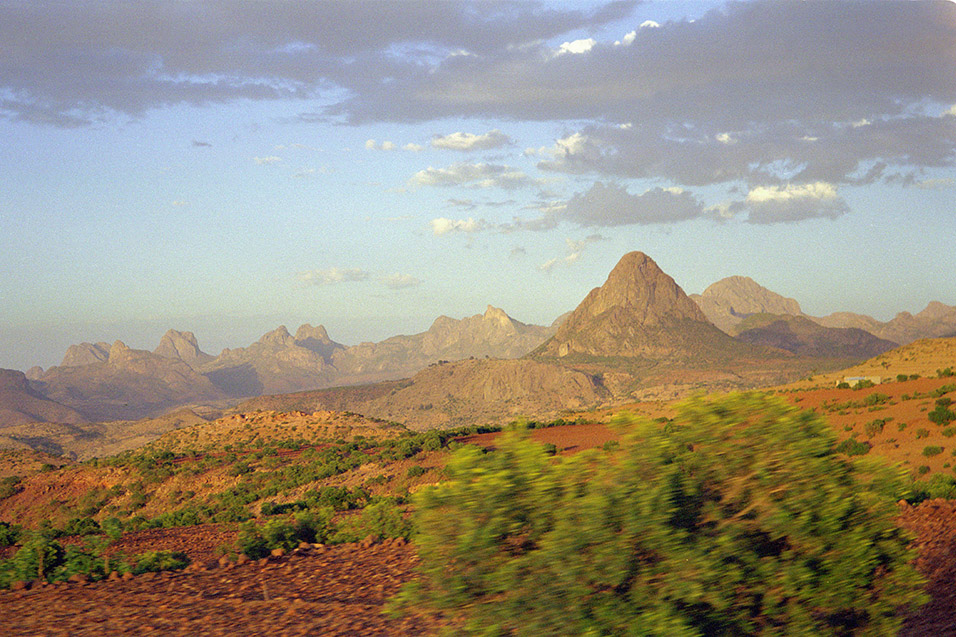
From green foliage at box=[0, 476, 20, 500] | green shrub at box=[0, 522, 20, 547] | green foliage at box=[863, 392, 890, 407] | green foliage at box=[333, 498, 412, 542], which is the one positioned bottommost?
green foliage at box=[0, 476, 20, 500]

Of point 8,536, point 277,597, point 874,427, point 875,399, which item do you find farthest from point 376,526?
point 875,399

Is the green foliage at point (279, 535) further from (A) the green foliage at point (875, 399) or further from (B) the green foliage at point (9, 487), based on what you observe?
(B) the green foliage at point (9, 487)

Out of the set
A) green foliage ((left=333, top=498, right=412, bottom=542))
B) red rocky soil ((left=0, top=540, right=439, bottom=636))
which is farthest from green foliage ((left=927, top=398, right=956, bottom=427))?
red rocky soil ((left=0, top=540, right=439, bottom=636))

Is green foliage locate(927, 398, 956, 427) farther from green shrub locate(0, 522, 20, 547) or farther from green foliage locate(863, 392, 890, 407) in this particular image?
green shrub locate(0, 522, 20, 547)

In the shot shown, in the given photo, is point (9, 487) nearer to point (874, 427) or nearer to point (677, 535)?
point (874, 427)

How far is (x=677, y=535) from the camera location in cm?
511

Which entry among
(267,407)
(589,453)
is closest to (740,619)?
(589,453)

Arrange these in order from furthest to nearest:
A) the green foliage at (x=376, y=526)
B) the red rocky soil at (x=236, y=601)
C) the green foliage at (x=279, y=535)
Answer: the green foliage at (x=376, y=526)
the green foliage at (x=279, y=535)
the red rocky soil at (x=236, y=601)

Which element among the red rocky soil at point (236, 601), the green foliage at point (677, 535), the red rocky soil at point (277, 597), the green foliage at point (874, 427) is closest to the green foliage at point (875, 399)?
the green foliage at point (874, 427)

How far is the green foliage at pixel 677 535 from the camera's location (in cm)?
503

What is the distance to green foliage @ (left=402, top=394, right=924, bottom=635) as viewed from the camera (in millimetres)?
5031

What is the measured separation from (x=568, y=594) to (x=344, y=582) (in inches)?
287

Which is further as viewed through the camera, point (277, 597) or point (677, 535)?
point (277, 597)

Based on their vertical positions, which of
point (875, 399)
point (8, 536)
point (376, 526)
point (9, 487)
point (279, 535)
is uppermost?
point (279, 535)
